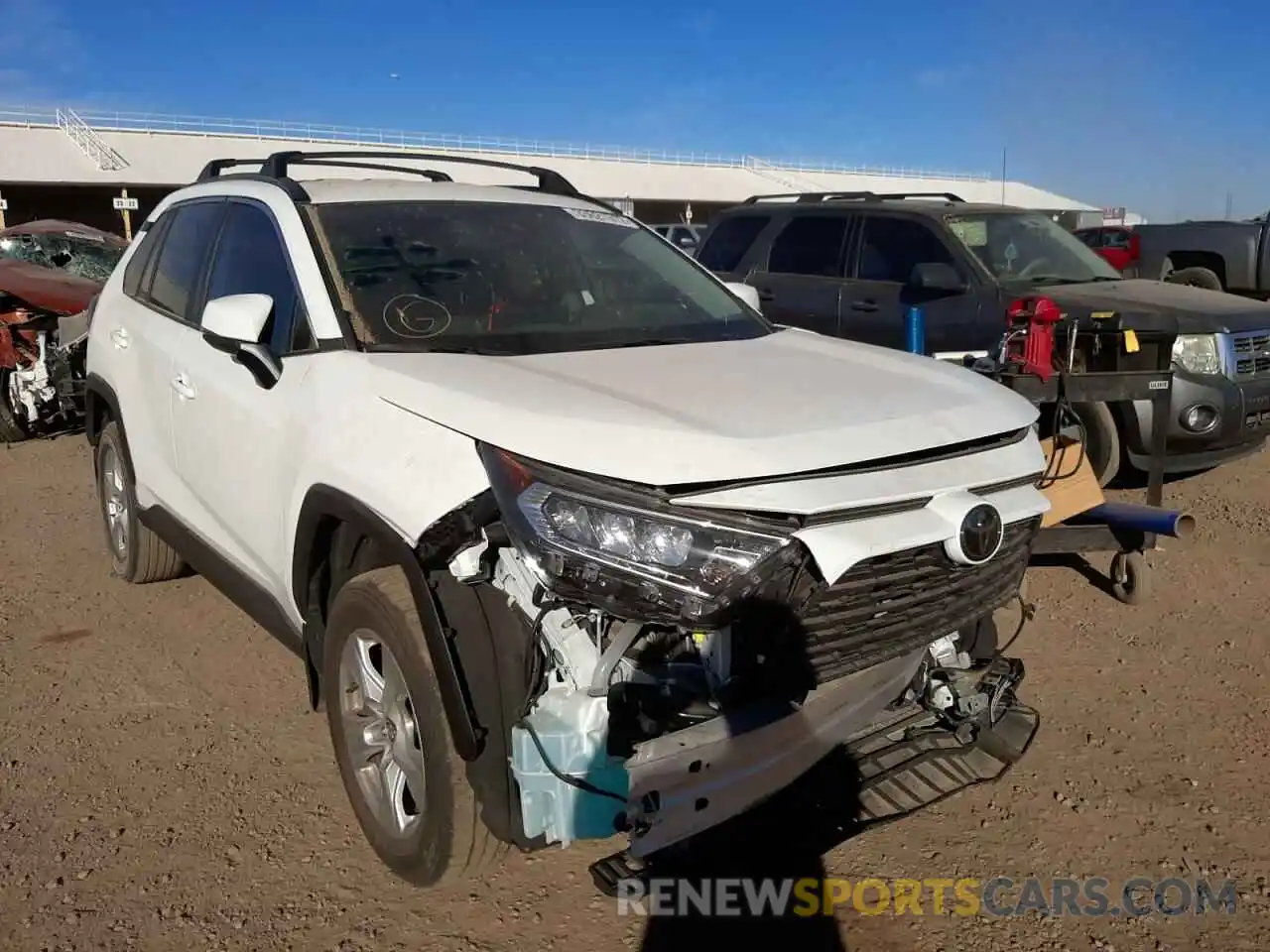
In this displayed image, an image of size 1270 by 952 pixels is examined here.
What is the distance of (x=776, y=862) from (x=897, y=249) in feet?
18.1

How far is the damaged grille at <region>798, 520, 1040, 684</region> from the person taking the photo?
2.50 metres

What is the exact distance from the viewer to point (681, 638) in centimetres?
256

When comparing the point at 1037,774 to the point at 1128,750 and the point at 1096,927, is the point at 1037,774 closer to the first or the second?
the point at 1128,750

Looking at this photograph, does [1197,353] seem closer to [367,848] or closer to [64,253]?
[367,848]

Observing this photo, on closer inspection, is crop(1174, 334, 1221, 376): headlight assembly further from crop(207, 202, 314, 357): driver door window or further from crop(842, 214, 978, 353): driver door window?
crop(207, 202, 314, 357): driver door window

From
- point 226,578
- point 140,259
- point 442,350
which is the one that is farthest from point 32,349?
point 442,350

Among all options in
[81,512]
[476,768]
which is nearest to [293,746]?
[476,768]

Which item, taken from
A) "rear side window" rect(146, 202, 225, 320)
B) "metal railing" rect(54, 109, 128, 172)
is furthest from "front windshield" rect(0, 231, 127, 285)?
"metal railing" rect(54, 109, 128, 172)

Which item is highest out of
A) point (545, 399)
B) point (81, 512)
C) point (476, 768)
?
point (545, 399)

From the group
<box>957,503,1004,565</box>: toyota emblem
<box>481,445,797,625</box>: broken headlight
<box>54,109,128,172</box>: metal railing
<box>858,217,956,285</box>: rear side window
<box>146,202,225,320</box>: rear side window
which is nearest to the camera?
<box>481,445,797,625</box>: broken headlight

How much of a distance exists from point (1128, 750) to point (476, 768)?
2402 mm

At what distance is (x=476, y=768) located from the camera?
2510 mm

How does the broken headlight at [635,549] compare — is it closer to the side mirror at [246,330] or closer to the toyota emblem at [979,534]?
the toyota emblem at [979,534]

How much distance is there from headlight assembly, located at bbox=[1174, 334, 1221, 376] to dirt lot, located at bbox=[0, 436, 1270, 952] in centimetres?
159
